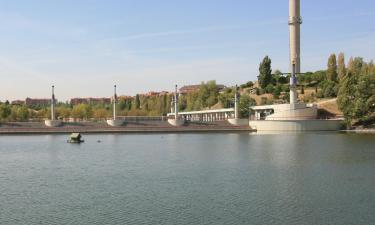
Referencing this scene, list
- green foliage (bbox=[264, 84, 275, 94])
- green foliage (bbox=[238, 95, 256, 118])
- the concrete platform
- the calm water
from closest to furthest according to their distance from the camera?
the calm water → the concrete platform → green foliage (bbox=[238, 95, 256, 118]) → green foliage (bbox=[264, 84, 275, 94])

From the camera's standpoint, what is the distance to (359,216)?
23078mm

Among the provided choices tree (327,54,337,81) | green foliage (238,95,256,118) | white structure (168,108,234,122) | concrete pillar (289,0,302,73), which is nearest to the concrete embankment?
green foliage (238,95,256,118)

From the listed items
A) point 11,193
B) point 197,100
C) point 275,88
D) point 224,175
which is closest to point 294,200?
point 224,175

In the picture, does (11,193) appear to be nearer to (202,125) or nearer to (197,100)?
(202,125)

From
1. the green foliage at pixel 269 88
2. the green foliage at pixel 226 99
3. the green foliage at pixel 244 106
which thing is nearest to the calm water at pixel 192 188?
the green foliage at pixel 244 106

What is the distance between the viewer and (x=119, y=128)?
334 feet

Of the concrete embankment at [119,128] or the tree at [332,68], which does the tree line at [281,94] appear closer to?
the tree at [332,68]

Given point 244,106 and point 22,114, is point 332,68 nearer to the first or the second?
point 244,106

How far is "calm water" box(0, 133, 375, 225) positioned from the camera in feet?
77.4

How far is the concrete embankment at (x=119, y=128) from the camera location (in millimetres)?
100250

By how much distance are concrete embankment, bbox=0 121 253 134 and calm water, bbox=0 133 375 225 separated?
50.0 metres

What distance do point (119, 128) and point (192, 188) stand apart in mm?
72471

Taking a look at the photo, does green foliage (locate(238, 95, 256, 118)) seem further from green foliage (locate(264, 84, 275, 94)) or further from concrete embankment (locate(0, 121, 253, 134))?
concrete embankment (locate(0, 121, 253, 134))

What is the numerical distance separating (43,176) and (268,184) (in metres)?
16.6
